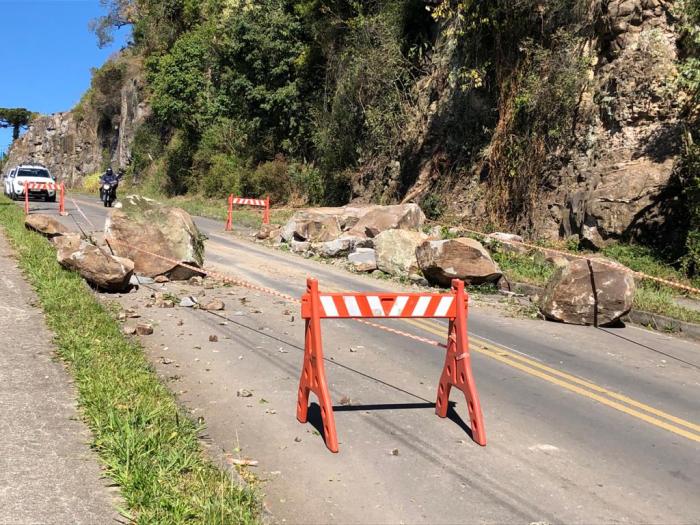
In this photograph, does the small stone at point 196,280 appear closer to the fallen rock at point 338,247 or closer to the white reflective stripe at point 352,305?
the fallen rock at point 338,247

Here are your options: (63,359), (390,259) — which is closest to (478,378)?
(63,359)

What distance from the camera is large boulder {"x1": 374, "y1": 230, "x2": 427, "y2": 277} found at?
14.5 metres

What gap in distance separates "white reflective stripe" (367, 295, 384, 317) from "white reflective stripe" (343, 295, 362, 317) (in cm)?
11

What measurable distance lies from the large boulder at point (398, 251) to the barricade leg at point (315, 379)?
9020 mm

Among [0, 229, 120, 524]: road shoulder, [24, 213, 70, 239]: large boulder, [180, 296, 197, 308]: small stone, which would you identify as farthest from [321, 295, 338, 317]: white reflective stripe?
[24, 213, 70, 239]: large boulder

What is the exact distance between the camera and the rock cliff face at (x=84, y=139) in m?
52.8

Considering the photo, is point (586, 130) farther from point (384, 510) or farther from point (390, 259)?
point (384, 510)

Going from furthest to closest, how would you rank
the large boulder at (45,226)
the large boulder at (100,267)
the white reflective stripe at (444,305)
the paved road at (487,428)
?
the large boulder at (45,226), the large boulder at (100,267), the white reflective stripe at (444,305), the paved road at (487,428)

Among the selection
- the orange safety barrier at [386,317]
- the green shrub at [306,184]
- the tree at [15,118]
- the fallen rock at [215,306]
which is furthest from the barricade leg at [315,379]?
the tree at [15,118]

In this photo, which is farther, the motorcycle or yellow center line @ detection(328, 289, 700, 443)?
the motorcycle

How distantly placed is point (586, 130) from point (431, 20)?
382 inches

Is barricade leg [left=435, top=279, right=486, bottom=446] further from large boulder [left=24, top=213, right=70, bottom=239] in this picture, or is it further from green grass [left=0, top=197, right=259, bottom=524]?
large boulder [left=24, top=213, right=70, bottom=239]

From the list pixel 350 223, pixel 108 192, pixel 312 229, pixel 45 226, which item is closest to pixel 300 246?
pixel 312 229

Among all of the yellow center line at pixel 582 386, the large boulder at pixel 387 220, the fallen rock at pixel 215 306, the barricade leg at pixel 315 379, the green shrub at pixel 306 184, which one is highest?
the green shrub at pixel 306 184
